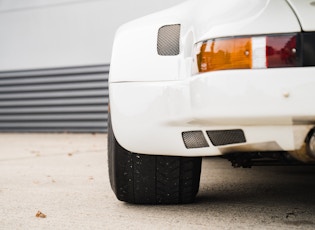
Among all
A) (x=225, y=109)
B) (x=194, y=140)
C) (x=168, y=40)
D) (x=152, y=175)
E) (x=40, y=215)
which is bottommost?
(x=40, y=215)

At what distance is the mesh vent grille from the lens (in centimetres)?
267

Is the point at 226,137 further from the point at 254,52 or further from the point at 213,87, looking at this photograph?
the point at 254,52

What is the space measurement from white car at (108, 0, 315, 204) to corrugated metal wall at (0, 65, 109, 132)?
612cm

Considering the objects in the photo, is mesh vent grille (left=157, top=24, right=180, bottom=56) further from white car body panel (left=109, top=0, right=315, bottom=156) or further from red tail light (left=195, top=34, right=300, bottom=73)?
red tail light (left=195, top=34, right=300, bottom=73)

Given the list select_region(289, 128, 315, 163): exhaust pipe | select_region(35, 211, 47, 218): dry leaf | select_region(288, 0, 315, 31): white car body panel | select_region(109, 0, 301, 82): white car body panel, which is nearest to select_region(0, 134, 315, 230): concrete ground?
select_region(35, 211, 47, 218): dry leaf

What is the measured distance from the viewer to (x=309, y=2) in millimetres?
2299

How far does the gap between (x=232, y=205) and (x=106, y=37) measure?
6.10m

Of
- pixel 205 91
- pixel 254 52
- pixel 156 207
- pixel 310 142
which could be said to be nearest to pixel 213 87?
pixel 205 91

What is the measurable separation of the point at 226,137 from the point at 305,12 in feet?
1.87

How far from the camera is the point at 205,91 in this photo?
2.33 m

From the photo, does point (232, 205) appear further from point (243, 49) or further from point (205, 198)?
point (243, 49)

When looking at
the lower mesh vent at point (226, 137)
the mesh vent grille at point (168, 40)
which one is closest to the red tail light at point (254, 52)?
the lower mesh vent at point (226, 137)

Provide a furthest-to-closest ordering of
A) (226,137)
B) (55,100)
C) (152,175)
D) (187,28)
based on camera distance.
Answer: (55,100) < (152,175) < (187,28) < (226,137)

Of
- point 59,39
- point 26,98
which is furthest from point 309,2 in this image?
Result: point 26,98
